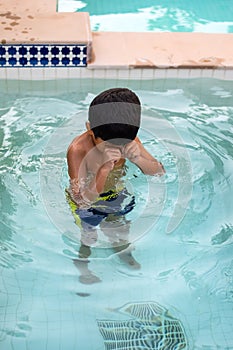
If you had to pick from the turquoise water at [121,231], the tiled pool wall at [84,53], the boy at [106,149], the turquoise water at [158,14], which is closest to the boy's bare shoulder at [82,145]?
the boy at [106,149]

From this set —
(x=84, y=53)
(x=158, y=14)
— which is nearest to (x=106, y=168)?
(x=84, y=53)

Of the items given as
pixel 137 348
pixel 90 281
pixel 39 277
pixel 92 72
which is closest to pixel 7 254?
pixel 39 277

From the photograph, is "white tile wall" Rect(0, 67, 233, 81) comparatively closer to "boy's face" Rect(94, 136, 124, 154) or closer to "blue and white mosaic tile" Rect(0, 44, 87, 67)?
"blue and white mosaic tile" Rect(0, 44, 87, 67)

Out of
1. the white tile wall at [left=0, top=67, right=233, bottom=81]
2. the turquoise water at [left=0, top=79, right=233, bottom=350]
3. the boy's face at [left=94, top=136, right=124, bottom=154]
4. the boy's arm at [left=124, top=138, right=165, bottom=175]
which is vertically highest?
the boy's face at [left=94, top=136, right=124, bottom=154]

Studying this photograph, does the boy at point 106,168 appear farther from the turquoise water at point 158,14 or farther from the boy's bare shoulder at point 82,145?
the turquoise water at point 158,14

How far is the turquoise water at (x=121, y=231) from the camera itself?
2904mm

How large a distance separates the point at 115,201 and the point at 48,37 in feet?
7.46

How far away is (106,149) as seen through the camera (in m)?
2.70

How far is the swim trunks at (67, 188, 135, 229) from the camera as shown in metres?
2.95

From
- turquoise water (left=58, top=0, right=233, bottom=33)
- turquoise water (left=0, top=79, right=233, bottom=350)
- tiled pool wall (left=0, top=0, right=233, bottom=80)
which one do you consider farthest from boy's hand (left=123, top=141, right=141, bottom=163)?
turquoise water (left=58, top=0, right=233, bottom=33)

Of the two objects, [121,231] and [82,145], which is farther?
[121,231]

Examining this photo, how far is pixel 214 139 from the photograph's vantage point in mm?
4418

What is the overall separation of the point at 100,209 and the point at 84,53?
230 centimetres

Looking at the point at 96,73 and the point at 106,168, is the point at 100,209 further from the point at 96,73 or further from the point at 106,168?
the point at 96,73
